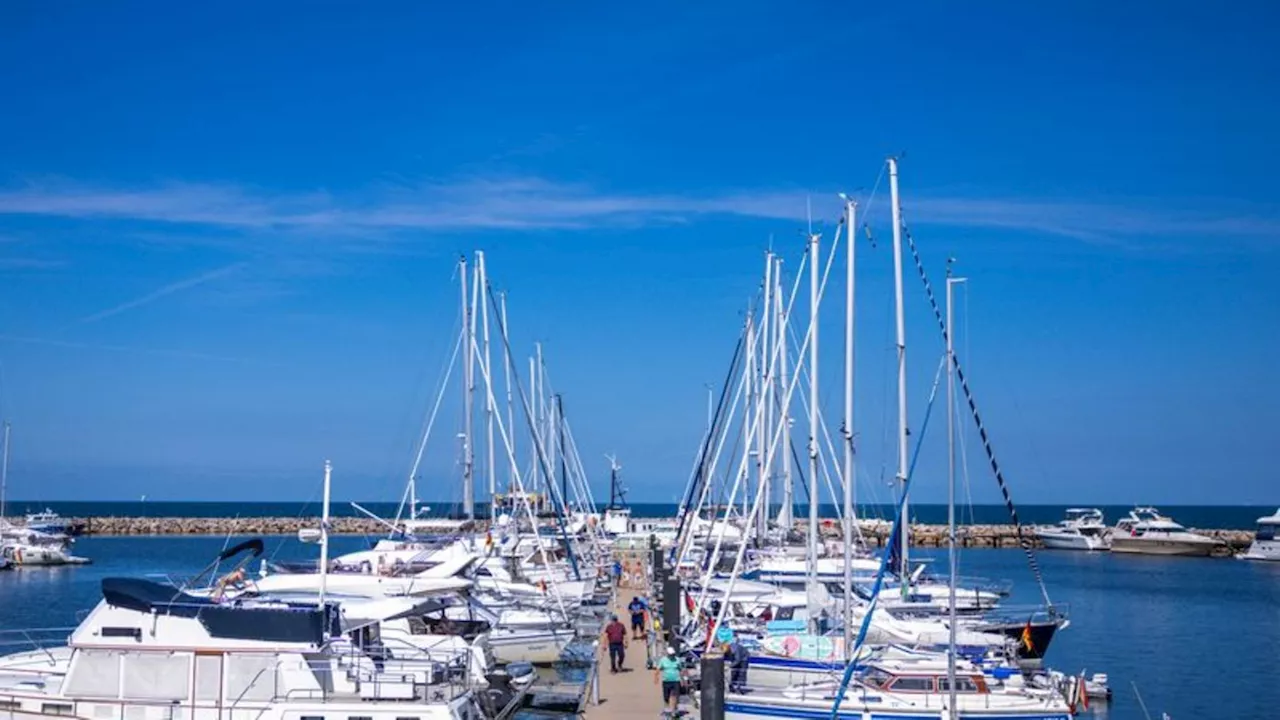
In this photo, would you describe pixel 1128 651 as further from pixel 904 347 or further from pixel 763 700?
pixel 763 700

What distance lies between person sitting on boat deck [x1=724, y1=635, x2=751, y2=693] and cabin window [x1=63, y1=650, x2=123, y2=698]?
10.7 meters

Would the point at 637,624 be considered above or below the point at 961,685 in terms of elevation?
below

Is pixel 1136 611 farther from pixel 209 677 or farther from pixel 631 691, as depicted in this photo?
pixel 209 677

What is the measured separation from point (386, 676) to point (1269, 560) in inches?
3342

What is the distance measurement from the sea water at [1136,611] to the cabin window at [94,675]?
2426mm

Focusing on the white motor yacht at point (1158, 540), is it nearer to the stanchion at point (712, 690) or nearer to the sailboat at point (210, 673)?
the stanchion at point (712, 690)

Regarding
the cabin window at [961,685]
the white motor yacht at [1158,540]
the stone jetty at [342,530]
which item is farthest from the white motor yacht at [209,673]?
the white motor yacht at [1158,540]

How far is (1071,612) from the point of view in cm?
5800

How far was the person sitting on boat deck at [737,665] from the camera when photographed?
26125mm

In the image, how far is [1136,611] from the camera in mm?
58781

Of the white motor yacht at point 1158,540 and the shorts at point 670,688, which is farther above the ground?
the white motor yacht at point 1158,540

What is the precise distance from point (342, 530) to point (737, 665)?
109982 millimetres

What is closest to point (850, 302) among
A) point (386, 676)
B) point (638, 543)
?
point (386, 676)

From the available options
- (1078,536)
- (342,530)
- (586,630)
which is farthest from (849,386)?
(342,530)
